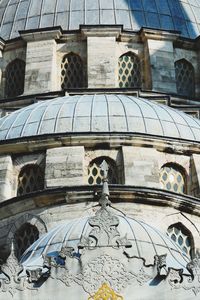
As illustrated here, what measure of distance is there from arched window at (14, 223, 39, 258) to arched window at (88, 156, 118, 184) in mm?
2191

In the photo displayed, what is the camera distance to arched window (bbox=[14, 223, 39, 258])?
26.0 m

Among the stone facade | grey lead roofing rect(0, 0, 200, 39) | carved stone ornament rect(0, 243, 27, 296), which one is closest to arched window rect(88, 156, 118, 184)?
the stone facade

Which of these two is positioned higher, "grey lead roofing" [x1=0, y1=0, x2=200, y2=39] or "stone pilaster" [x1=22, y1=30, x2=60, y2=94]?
"grey lead roofing" [x1=0, y1=0, x2=200, y2=39]

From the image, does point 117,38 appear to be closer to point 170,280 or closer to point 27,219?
point 27,219

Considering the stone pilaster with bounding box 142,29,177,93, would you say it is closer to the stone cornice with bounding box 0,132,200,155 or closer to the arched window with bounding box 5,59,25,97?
the arched window with bounding box 5,59,25,97

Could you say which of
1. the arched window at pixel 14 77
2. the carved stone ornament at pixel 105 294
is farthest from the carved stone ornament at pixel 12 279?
the arched window at pixel 14 77

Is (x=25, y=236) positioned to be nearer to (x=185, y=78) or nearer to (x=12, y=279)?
(x=12, y=279)

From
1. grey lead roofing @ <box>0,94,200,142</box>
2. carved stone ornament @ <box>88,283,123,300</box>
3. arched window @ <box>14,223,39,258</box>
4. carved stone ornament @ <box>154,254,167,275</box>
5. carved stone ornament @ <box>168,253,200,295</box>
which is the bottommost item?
carved stone ornament @ <box>88,283,123,300</box>

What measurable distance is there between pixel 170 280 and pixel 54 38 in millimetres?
19200

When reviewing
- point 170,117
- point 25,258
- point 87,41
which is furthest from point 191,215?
point 87,41

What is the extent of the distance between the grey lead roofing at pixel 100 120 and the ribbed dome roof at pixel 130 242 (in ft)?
21.3

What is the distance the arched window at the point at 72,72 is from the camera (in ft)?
119

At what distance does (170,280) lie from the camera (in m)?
19.2

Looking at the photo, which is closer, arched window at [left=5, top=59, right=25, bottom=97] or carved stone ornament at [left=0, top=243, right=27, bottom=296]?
carved stone ornament at [left=0, top=243, right=27, bottom=296]
